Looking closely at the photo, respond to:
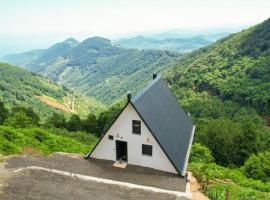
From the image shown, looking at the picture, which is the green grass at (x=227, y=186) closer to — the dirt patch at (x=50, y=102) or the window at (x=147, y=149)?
the window at (x=147, y=149)

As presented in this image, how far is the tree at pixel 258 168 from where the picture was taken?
2998cm

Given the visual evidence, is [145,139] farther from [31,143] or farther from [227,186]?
[31,143]

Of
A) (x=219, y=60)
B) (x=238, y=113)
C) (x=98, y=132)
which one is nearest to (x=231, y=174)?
(x=98, y=132)

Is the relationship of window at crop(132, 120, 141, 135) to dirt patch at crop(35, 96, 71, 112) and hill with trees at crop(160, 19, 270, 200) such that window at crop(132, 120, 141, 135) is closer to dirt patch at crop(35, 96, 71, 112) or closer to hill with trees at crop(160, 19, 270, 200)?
hill with trees at crop(160, 19, 270, 200)

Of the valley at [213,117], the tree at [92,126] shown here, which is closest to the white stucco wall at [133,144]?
the valley at [213,117]

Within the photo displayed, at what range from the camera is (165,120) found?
2186cm

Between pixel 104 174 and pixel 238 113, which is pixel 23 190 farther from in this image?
pixel 238 113

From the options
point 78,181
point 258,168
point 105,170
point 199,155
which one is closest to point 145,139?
point 105,170

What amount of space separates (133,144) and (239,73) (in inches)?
4312

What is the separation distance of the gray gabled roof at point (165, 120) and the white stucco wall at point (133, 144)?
1.25 ft

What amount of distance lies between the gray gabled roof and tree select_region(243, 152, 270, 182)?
848 centimetres

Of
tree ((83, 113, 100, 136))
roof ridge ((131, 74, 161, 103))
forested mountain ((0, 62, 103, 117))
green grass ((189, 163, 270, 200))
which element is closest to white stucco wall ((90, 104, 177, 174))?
roof ridge ((131, 74, 161, 103))

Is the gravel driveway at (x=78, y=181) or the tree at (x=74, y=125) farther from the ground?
the gravel driveway at (x=78, y=181)

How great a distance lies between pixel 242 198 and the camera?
19.9 m
